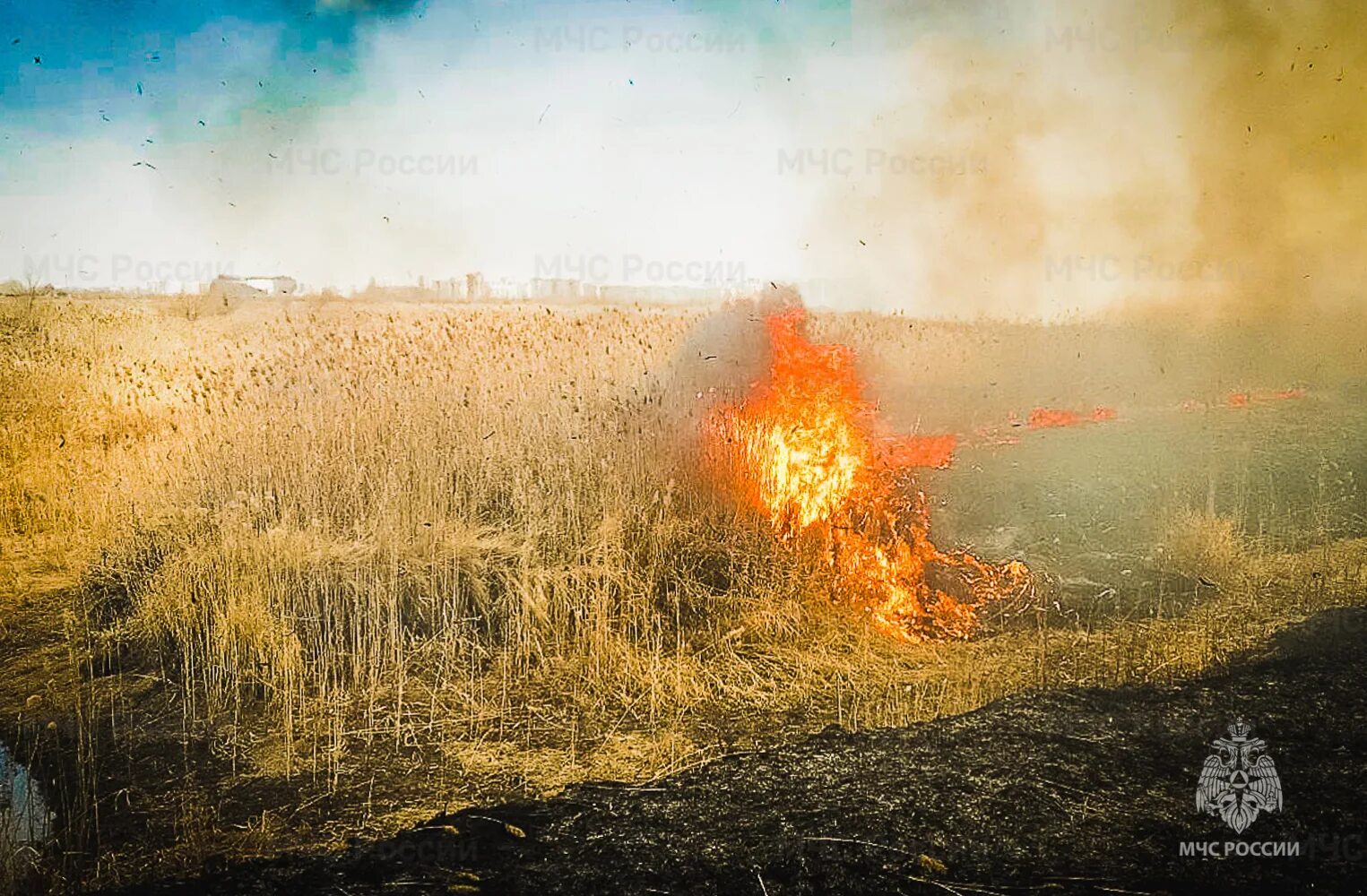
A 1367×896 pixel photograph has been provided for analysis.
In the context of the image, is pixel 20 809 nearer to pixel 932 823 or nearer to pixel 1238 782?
pixel 932 823

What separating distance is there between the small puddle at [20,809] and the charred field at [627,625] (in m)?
0.03

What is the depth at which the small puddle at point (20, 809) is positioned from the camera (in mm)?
4270

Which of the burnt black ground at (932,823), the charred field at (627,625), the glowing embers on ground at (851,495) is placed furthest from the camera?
the glowing embers on ground at (851,495)

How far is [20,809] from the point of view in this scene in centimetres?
452

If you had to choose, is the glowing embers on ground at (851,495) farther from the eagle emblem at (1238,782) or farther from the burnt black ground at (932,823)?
the eagle emblem at (1238,782)

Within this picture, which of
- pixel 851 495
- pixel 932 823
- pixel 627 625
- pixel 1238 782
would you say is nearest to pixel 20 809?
pixel 627 625

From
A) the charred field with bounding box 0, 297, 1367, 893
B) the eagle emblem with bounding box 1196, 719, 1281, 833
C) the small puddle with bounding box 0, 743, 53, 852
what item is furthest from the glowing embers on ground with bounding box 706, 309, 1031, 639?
the small puddle with bounding box 0, 743, 53, 852

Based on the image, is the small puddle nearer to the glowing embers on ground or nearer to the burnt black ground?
the burnt black ground

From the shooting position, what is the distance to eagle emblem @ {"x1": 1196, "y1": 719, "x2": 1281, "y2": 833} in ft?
14.1

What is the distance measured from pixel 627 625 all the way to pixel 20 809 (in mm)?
3833

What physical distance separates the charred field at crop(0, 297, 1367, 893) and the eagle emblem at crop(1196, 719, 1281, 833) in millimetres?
93

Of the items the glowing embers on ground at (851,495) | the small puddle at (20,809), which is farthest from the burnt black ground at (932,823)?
the glowing embers on ground at (851,495)

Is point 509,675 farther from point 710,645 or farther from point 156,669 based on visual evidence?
point 156,669

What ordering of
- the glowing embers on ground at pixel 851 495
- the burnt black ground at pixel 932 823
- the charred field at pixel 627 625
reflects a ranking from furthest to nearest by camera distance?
the glowing embers on ground at pixel 851 495 → the charred field at pixel 627 625 → the burnt black ground at pixel 932 823
